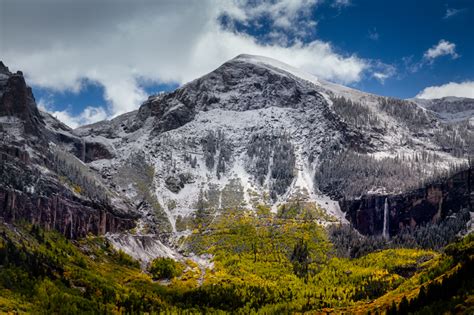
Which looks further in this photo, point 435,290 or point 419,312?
point 435,290

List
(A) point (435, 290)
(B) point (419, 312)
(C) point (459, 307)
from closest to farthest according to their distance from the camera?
(C) point (459, 307), (B) point (419, 312), (A) point (435, 290)

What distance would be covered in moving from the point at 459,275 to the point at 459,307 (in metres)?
31.9

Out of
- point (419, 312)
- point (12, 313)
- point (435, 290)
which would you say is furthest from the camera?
point (12, 313)

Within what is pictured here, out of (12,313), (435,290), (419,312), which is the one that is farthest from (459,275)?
(12,313)

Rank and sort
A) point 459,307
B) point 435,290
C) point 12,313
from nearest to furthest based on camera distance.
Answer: point 459,307 → point 435,290 → point 12,313

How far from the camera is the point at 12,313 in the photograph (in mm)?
191500

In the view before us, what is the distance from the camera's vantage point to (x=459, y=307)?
148875 mm

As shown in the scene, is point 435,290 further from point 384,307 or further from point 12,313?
point 12,313

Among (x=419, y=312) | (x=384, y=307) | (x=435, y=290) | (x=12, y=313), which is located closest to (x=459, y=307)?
(x=419, y=312)

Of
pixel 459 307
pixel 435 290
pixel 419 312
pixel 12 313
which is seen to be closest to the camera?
pixel 459 307

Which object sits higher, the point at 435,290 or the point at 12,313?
the point at 435,290

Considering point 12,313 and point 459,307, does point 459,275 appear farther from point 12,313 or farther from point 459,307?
point 12,313

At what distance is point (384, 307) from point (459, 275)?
33.4 metres

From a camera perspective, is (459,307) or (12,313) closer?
(459,307)
